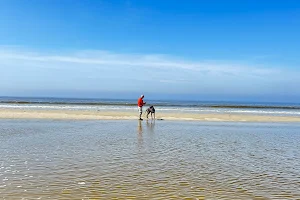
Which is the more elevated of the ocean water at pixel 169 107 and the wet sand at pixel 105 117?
the ocean water at pixel 169 107

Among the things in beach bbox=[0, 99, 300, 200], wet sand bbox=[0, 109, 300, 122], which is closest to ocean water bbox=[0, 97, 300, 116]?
wet sand bbox=[0, 109, 300, 122]

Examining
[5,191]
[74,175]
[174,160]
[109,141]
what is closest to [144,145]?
[109,141]

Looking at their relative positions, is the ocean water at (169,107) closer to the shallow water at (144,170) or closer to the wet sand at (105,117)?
the wet sand at (105,117)

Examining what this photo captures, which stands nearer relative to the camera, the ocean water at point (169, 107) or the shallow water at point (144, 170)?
the shallow water at point (144, 170)

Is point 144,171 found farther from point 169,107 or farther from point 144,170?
point 169,107

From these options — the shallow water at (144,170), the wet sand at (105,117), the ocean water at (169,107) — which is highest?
the ocean water at (169,107)

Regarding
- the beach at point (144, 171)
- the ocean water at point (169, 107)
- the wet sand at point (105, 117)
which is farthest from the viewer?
the ocean water at point (169, 107)

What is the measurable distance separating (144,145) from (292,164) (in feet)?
18.8

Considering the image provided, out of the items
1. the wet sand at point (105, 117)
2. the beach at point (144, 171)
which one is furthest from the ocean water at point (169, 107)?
the beach at point (144, 171)

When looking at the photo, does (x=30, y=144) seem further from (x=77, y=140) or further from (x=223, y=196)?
(x=223, y=196)

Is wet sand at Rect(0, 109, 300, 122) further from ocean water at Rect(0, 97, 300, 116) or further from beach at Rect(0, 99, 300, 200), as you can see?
beach at Rect(0, 99, 300, 200)

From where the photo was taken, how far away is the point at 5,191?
21.2ft

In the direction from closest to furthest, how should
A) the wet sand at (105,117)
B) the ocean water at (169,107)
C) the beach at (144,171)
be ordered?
1. the beach at (144,171)
2. the wet sand at (105,117)
3. the ocean water at (169,107)

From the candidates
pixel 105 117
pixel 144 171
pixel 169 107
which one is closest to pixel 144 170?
pixel 144 171
